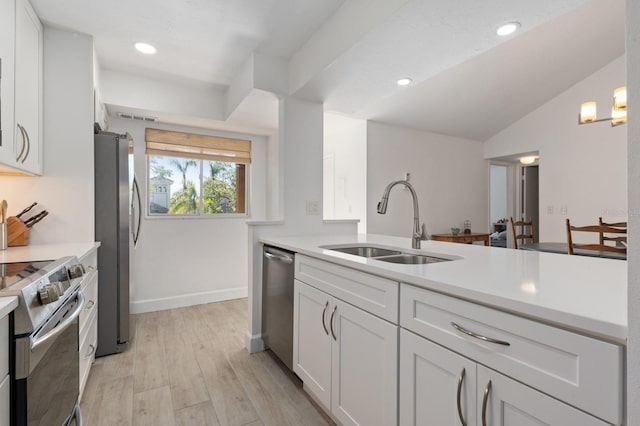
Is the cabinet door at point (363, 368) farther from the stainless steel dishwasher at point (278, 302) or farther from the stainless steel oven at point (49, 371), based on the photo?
the stainless steel oven at point (49, 371)

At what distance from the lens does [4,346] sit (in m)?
0.86

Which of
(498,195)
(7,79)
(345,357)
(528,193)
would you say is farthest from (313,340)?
(498,195)

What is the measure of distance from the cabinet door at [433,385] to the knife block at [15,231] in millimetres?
2512

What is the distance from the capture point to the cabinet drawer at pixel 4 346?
84 cm

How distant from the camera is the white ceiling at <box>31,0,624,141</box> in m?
1.67

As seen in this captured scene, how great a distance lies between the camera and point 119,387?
1958 millimetres

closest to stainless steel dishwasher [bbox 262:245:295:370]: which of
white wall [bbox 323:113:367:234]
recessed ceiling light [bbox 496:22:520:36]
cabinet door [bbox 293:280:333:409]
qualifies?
cabinet door [bbox 293:280:333:409]

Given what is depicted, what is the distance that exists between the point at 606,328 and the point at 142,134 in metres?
3.99

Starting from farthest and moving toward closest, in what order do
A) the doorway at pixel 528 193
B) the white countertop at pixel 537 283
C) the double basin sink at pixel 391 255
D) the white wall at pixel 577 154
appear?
1. the doorway at pixel 528 193
2. the white wall at pixel 577 154
3. the double basin sink at pixel 391 255
4. the white countertop at pixel 537 283

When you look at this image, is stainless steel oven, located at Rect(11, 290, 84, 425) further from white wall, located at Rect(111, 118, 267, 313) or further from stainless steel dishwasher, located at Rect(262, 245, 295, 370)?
white wall, located at Rect(111, 118, 267, 313)

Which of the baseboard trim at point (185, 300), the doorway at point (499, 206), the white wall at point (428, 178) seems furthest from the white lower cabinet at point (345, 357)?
the doorway at point (499, 206)

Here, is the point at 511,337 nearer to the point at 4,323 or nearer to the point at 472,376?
the point at 472,376

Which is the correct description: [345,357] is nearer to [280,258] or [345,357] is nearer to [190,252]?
[280,258]

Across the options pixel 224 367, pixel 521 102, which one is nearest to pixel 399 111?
pixel 521 102
